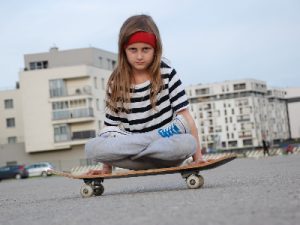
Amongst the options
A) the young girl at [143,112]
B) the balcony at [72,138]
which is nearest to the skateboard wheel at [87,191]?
the young girl at [143,112]

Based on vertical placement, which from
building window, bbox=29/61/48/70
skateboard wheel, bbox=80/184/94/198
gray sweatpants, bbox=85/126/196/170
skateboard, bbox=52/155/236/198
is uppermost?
building window, bbox=29/61/48/70

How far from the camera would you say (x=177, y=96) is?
7180 millimetres

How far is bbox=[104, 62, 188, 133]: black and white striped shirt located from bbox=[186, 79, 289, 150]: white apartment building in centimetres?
16793

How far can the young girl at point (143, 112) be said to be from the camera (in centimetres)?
697

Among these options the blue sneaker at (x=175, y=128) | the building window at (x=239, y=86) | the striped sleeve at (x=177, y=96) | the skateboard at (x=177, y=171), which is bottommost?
the skateboard at (x=177, y=171)

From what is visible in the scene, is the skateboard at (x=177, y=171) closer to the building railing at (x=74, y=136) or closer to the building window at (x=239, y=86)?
the building railing at (x=74, y=136)

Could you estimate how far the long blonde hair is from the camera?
281 inches

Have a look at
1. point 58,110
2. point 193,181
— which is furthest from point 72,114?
point 193,181

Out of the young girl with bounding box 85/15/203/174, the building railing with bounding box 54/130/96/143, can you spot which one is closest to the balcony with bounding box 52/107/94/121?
the building railing with bounding box 54/130/96/143

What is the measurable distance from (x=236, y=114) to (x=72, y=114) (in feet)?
362

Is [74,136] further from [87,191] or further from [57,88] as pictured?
[87,191]

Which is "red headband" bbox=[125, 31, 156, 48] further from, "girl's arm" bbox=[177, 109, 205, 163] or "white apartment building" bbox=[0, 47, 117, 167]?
"white apartment building" bbox=[0, 47, 117, 167]

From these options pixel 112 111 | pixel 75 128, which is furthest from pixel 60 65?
pixel 112 111

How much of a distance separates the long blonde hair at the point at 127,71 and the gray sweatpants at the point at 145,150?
0.36 metres
